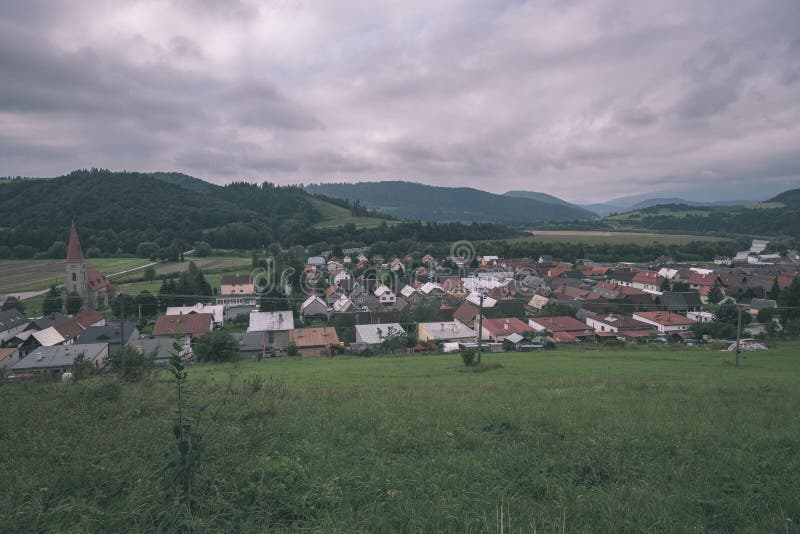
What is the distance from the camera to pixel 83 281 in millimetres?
38188

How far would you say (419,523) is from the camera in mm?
3057

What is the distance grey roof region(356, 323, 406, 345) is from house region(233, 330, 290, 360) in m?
5.45

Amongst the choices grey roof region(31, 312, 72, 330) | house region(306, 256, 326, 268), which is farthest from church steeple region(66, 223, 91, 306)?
house region(306, 256, 326, 268)

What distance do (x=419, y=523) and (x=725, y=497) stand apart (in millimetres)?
2621

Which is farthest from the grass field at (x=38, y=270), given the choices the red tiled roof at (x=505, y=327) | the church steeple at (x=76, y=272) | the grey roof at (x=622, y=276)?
the grey roof at (x=622, y=276)

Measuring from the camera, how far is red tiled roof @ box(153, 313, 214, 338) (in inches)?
1236

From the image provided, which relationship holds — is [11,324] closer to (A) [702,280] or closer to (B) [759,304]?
(B) [759,304]

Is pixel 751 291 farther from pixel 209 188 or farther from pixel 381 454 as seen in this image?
pixel 209 188

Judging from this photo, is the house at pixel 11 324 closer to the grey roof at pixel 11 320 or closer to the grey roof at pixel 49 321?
the grey roof at pixel 11 320

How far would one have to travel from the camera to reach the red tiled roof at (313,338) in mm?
27719

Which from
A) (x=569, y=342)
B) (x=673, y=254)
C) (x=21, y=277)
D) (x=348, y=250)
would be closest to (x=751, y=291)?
(x=569, y=342)

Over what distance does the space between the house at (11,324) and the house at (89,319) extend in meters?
3.37

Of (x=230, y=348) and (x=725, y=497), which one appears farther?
(x=230, y=348)

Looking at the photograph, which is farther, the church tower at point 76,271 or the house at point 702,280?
the house at point 702,280
